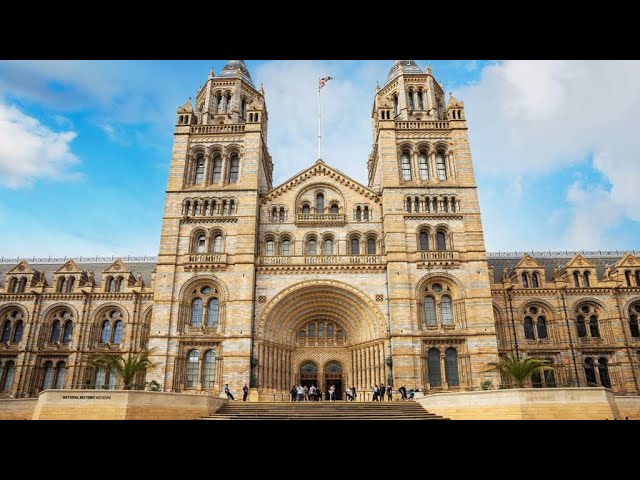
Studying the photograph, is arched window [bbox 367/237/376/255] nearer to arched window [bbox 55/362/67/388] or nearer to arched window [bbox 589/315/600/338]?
arched window [bbox 589/315/600/338]

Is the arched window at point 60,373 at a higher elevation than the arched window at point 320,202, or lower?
lower

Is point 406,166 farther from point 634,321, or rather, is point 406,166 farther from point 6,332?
point 6,332

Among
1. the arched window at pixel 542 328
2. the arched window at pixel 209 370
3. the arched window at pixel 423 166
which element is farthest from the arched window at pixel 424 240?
the arched window at pixel 209 370

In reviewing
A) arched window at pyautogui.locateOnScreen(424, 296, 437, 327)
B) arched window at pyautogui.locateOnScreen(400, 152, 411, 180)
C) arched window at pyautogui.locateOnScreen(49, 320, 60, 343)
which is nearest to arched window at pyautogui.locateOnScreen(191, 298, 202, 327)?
arched window at pyautogui.locateOnScreen(424, 296, 437, 327)

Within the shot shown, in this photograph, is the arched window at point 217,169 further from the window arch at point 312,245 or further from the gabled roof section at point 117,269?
the gabled roof section at point 117,269

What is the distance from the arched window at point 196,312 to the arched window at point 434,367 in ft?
52.5

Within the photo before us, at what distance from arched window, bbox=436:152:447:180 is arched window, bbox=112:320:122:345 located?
30.1 m

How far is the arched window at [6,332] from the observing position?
39875 millimetres

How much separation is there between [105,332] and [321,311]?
20401 mm

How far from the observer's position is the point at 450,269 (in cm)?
3256

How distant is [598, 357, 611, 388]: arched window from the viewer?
37062mm
